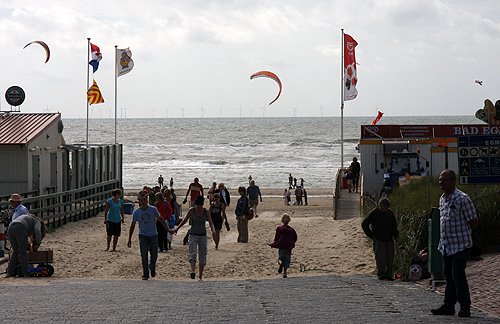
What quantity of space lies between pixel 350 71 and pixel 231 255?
22145 mm

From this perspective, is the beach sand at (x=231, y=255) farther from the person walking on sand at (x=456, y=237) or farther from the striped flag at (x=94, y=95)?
the striped flag at (x=94, y=95)

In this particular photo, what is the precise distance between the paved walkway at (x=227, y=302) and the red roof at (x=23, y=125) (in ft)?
40.4

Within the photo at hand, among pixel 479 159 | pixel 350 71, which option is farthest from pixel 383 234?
pixel 350 71

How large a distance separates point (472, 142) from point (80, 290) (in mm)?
6470

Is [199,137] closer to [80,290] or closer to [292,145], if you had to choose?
[292,145]

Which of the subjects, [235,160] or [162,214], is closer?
[162,214]

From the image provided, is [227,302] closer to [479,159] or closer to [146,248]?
[146,248]

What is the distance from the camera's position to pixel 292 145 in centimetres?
11188

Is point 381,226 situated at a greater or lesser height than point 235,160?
lesser

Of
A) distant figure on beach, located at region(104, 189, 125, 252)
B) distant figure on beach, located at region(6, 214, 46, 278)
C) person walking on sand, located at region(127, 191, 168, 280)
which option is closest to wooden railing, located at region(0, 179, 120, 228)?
distant figure on beach, located at region(104, 189, 125, 252)

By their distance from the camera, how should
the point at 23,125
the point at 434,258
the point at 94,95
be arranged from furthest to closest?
1. the point at 94,95
2. the point at 23,125
3. the point at 434,258

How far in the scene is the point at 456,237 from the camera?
984 centimetres

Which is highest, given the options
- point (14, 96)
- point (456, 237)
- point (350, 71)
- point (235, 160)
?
point (350, 71)

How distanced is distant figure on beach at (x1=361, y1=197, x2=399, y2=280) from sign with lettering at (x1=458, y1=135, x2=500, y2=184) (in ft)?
5.38
